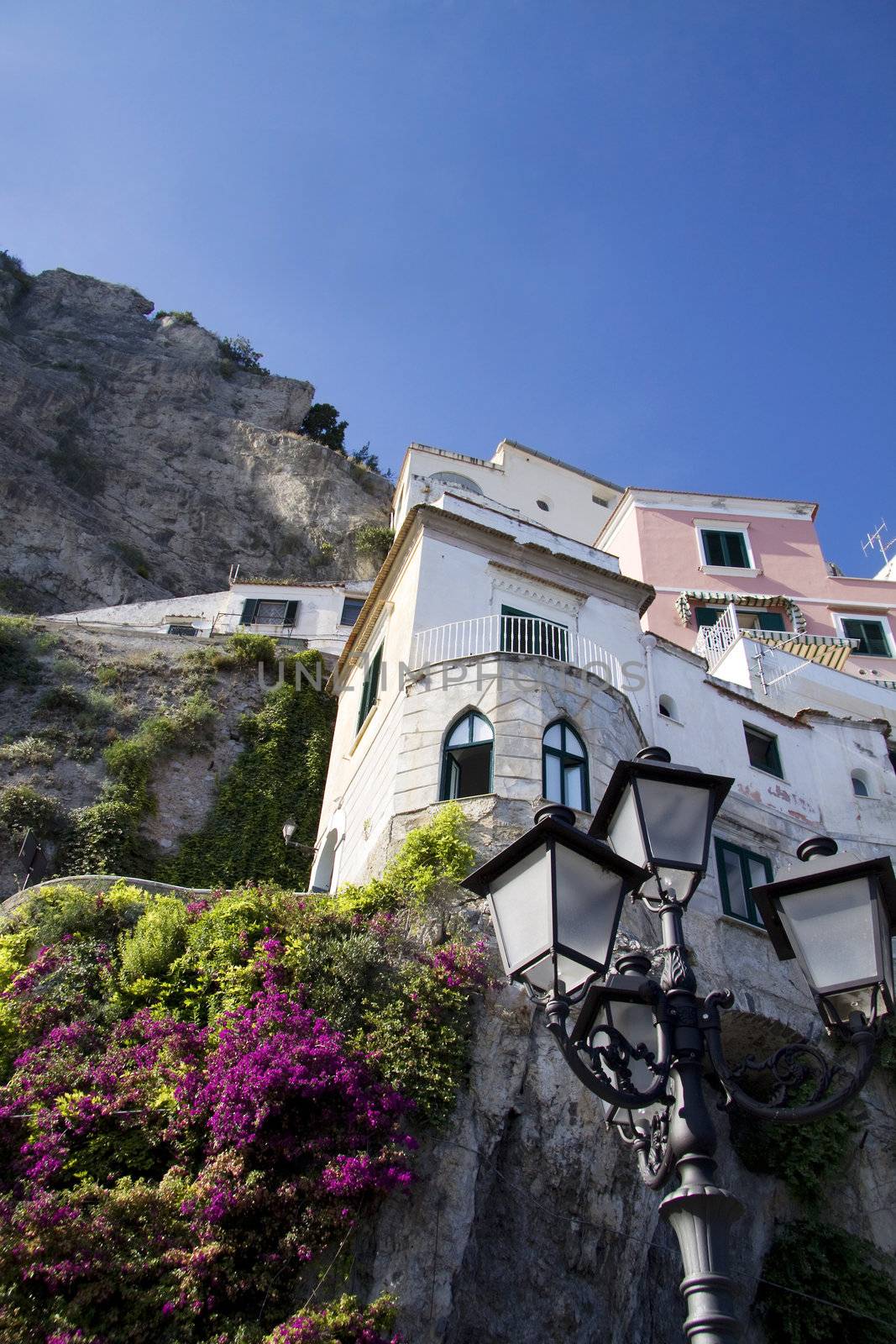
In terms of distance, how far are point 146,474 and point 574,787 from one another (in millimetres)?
33180

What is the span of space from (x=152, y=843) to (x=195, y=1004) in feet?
30.2

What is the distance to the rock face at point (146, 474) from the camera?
36.0 m

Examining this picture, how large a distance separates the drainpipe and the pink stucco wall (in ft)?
25.3

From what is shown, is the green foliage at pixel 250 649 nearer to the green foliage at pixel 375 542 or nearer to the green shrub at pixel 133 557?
the green shrub at pixel 133 557

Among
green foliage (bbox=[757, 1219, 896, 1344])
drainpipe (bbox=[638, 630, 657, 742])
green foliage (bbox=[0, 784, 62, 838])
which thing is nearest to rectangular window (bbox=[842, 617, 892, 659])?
drainpipe (bbox=[638, 630, 657, 742])

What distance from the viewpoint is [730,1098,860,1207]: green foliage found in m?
14.1

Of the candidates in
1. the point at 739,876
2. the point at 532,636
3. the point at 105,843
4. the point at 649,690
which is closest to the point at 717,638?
the point at 649,690

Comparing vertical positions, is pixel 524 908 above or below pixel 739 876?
below

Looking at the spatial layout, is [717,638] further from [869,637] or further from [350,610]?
[350,610]

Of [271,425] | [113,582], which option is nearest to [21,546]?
[113,582]

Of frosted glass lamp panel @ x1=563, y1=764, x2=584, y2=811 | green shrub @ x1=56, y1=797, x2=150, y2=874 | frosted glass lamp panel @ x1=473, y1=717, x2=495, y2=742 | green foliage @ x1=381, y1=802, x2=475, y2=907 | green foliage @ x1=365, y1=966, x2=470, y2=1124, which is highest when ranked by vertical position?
green shrub @ x1=56, y1=797, x2=150, y2=874

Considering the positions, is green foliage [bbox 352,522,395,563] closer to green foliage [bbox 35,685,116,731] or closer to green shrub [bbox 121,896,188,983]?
green foliage [bbox 35,685,116,731]

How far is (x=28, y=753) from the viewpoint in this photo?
2200 cm

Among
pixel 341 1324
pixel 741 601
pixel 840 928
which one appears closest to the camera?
pixel 840 928
